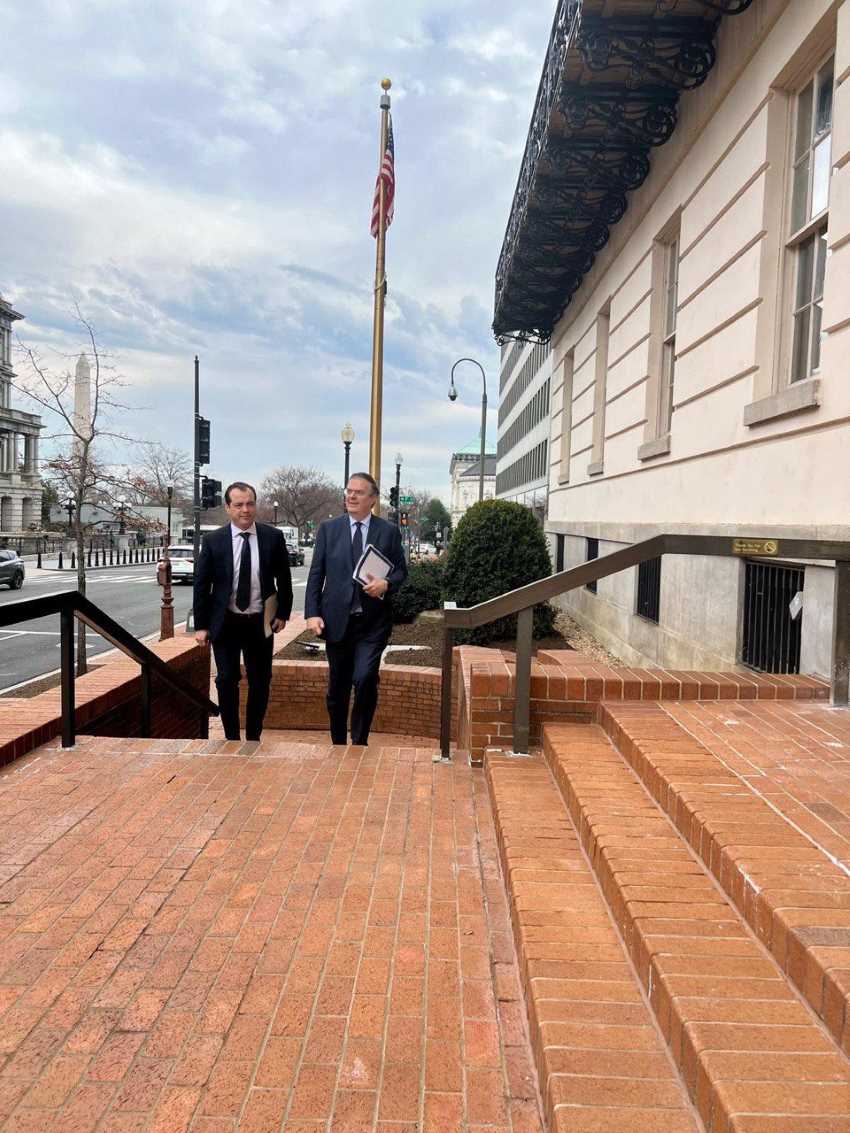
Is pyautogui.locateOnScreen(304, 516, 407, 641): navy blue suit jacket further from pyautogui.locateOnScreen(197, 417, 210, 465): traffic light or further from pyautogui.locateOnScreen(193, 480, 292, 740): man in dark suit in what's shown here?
pyautogui.locateOnScreen(197, 417, 210, 465): traffic light

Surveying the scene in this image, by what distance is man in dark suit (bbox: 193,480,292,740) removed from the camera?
190 inches

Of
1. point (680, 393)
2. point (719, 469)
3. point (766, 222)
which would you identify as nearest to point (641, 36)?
point (766, 222)

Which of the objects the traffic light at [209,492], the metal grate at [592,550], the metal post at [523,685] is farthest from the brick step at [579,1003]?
the traffic light at [209,492]

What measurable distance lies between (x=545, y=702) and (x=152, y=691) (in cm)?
334

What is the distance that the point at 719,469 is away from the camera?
280 inches

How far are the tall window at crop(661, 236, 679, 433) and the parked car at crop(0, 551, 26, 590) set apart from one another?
23812mm

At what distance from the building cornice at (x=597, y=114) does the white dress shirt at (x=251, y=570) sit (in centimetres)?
583

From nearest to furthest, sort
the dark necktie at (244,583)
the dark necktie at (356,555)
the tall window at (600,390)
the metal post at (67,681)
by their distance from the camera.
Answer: the metal post at (67,681) → the dark necktie at (356,555) → the dark necktie at (244,583) → the tall window at (600,390)

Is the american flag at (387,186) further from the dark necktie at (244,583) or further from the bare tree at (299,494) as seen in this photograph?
the bare tree at (299,494)

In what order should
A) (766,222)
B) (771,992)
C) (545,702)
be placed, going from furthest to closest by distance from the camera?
1. (766,222)
2. (545,702)
3. (771,992)

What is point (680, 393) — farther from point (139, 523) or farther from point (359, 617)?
point (139, 523)

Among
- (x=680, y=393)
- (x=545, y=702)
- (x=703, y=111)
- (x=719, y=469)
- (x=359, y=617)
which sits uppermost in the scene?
(x=703, y=111)

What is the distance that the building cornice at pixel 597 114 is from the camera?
714 centimetres

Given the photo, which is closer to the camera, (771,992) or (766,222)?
(771,992)
